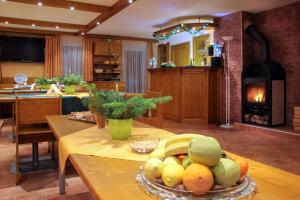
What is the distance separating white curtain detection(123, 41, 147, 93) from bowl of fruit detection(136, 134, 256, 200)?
906 cm

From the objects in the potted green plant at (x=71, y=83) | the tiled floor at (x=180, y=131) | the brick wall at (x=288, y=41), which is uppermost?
the brick wall at (x=288, y=41)

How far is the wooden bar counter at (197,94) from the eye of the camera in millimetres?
6176

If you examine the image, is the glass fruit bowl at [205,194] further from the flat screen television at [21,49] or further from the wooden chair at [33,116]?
the flat screen television at [21,49]

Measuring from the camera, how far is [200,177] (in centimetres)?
69

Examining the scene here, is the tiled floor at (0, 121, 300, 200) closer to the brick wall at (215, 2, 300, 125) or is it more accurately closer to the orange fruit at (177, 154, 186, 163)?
the brick wall at (215, 2, 300, 125)

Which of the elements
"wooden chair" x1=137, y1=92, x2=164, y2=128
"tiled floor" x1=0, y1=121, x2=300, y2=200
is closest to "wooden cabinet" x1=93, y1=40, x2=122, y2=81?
"tiled floor" x1=0, y1=121, x2=300, y2=200

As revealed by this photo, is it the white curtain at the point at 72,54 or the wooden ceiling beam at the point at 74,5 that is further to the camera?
the white curtain at the point at 72,54

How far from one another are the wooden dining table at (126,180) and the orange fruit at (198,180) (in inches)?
4.8

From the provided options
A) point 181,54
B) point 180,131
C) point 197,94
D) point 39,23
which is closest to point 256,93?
point 197,94

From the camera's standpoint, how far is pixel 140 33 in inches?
349

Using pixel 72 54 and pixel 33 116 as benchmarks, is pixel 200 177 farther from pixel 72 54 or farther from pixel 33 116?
pixel 72 54

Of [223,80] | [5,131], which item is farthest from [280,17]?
[5,131]

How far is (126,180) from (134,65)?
9149 millimetres

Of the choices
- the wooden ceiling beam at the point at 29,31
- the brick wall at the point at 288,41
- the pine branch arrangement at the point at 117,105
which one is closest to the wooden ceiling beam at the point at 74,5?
the wooden ceiling beam at the point at 29,31
